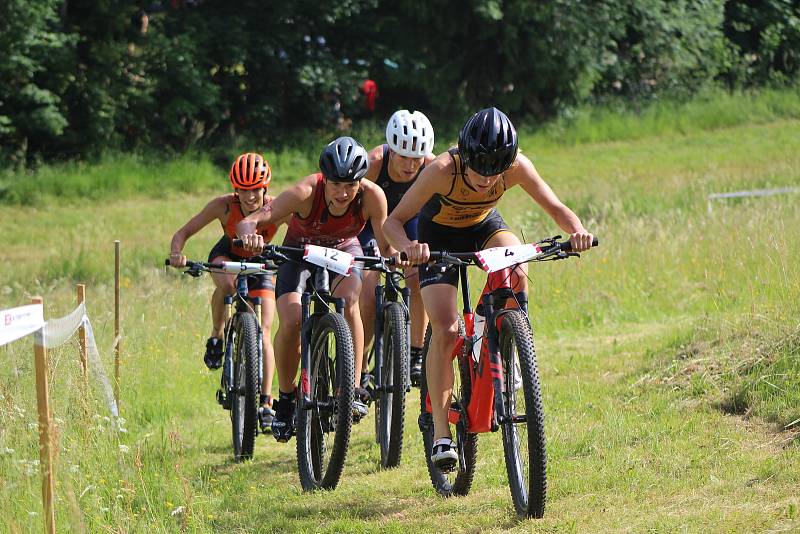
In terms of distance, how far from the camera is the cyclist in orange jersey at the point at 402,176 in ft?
27.0

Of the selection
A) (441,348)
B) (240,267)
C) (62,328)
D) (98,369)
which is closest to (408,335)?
(441,348)

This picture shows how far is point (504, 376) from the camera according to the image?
6.33 m

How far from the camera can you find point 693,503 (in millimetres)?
6336

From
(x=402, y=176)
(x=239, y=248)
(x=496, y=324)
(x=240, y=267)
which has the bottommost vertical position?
(x=496, y=324)

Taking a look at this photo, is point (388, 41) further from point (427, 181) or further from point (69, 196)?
point (427, 181)

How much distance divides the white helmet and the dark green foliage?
18.0m

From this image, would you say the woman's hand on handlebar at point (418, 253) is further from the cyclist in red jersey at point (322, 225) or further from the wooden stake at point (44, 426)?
the wooden stake at point (44, 426)

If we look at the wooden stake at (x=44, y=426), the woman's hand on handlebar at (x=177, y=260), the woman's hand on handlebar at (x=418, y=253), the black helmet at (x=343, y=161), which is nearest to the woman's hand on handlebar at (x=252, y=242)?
the black helmet at (x=343, y=161)

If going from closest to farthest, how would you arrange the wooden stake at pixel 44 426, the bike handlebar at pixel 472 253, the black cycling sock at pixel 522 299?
the wooden stake at pixel 44 426, the bike handlebar at pixel 472 253, the black cycling sock at pixel 522 299

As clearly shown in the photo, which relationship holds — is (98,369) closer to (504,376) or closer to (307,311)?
(307,311)

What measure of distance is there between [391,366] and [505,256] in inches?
76.0

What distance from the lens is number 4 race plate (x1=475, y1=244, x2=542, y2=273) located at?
6.23 metres

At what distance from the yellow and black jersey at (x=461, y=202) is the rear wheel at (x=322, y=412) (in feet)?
2.74

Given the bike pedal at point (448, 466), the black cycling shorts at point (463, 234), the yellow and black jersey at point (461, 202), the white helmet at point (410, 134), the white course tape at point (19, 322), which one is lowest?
the bike pedal at point (448, 466)
